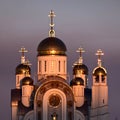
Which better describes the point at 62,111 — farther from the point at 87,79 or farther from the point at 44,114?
the point at 87,79

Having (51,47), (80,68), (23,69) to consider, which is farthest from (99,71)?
(23,69)

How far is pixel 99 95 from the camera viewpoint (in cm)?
11969

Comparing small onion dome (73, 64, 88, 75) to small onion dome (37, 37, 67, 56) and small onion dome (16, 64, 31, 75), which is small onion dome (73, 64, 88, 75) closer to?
small onion dome (16, 64, 31, 75)

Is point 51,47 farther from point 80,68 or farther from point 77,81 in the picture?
point 80,68

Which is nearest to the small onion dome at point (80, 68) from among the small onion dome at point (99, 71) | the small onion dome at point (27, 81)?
the small onion dome at point (99, 71)

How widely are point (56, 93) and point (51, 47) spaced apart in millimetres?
3832

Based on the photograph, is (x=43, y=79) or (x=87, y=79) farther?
(x=87, y=79)

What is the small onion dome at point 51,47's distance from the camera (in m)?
119

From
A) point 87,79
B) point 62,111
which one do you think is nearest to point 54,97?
point 62,111

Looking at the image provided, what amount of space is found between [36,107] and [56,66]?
144 inches

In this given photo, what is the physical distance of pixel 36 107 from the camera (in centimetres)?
11706

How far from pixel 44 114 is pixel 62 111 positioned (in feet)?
4.46

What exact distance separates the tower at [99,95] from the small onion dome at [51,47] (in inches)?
131

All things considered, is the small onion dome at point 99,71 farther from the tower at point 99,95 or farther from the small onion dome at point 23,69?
the small onion dome at point 23,69
